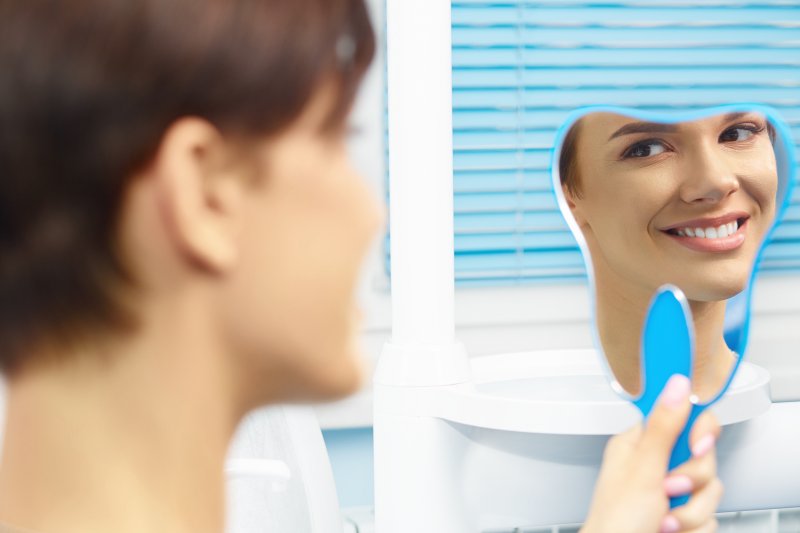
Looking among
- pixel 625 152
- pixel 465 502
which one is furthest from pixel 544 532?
pixel 625 152

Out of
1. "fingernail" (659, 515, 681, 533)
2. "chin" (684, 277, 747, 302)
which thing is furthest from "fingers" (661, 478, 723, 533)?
"chin" (684, 277, 747, 302)

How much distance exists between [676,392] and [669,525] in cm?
6

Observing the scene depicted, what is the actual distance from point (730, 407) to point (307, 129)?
38 centimetres

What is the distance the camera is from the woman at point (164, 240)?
0.28 meters

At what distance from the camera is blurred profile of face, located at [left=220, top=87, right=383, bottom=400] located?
0.31 metres

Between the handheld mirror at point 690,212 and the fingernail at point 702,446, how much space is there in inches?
3.2

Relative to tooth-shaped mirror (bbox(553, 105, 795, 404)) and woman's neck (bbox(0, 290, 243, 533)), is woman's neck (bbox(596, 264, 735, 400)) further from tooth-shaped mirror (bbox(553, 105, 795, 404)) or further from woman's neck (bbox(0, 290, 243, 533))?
woman's neck (bbox(0, 290, 243, 533))

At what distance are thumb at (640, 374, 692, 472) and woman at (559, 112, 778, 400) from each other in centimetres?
11

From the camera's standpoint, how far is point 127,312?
0.98 feet

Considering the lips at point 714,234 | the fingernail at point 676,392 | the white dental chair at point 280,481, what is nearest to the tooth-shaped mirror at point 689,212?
the lips at point 714,234

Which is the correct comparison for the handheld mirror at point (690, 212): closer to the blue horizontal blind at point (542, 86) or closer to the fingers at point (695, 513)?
the fingers at point (695, 513)

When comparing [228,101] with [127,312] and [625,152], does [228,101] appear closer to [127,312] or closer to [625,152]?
[127,312]

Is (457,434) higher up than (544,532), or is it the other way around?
(457,434)

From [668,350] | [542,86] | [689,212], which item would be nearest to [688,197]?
[689,212]
